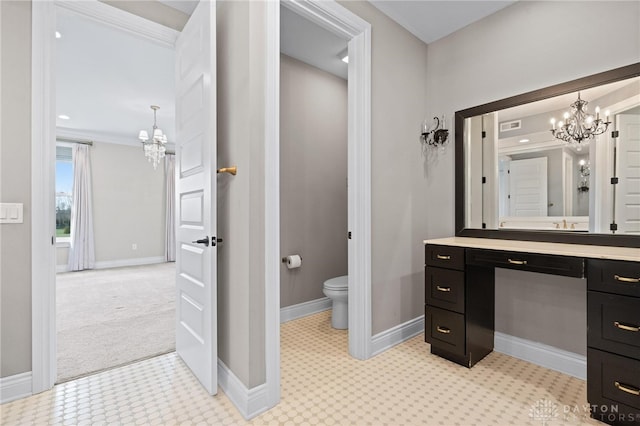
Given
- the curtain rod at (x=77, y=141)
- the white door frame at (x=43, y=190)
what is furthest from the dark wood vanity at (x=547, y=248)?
the curtain rod at (x=77, y=141)

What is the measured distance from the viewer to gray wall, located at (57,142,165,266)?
580cm

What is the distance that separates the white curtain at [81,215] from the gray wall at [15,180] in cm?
472

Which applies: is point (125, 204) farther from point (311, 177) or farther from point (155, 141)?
point (311, 177)

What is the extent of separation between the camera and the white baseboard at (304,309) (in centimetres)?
289

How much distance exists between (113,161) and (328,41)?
5.30 meters

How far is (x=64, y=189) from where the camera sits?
5770 millimetres

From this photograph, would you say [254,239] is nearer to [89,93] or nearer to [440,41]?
[440,41]

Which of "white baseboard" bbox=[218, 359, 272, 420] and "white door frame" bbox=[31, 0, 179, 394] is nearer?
"white baseboard" bbox=[218, 359, 272, 420]

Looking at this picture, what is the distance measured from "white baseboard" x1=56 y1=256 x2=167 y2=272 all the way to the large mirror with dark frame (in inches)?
244

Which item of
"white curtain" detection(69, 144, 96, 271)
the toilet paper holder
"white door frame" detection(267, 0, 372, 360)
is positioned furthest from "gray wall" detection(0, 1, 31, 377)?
"white curtain" detection(69, 144, 96, 271)

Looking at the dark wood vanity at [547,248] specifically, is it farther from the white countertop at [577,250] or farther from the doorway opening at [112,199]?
the doorway opening at [112,199]

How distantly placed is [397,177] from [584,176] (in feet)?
3.82

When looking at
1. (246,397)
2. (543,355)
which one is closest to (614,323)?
(543,355)

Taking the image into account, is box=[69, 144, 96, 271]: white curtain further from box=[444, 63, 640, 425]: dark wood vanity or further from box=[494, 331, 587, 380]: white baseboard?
box=[494, 331, 587, 380]: white baseboard
